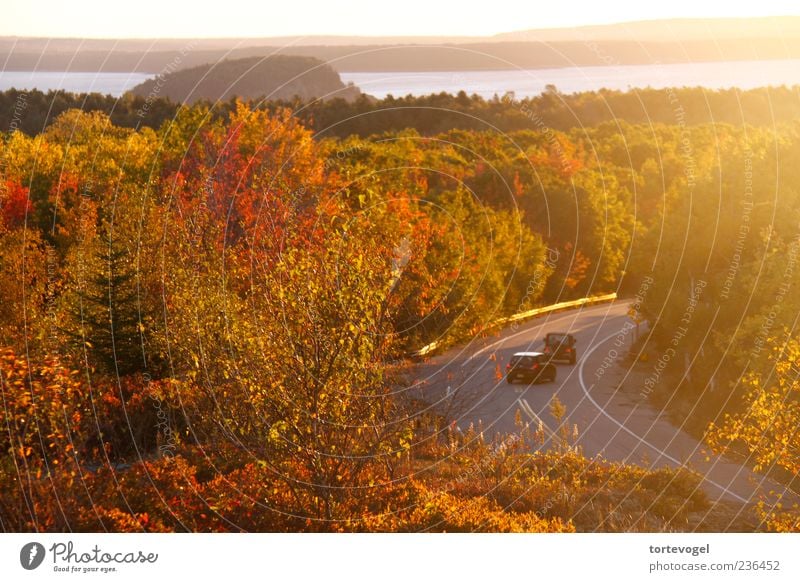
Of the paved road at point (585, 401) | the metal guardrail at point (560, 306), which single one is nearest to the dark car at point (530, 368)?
the paved road at point (585, 401)

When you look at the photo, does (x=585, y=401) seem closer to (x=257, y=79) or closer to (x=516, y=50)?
(x=516, y=50)

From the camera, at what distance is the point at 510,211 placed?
320ft

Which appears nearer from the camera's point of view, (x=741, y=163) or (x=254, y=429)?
(x=254, y=429)

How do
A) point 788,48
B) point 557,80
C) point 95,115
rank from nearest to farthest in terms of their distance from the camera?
point 788,48 < point 557,80 < point 95,115

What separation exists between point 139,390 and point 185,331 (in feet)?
43.4

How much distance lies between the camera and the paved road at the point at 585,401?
48.0 m

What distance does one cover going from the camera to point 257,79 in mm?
109562

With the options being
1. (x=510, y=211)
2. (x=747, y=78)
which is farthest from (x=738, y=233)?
(x=510, y=211)

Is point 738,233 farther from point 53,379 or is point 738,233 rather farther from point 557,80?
point 53,379

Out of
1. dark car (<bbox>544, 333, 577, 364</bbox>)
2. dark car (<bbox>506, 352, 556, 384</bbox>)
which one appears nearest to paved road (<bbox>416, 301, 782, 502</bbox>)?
dark car (<bbox>506, 352, 556, 384</bbox>)
